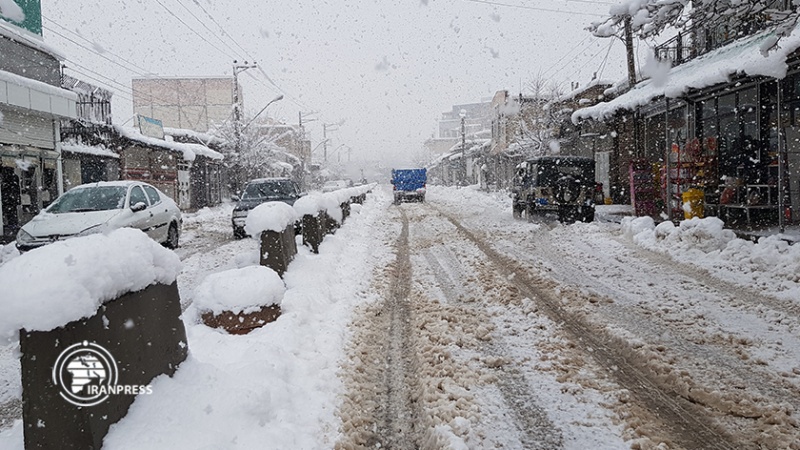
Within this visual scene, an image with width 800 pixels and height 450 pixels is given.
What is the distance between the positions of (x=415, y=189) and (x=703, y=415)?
2976 centimetres

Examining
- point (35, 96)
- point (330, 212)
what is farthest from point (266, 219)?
point (35, 96)

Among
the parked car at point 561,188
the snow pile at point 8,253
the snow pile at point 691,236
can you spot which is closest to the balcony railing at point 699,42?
Result: the parked car at point 561,188

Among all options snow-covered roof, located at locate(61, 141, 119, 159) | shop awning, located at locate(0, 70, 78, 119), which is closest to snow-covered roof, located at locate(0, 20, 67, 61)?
shop awning, located at locate(0, 70, 78, 119)

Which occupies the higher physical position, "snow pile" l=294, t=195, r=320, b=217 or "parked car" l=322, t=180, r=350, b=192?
"parked car" l=322, t=180, r=350, b=192

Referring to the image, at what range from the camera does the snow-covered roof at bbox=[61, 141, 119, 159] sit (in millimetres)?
20703

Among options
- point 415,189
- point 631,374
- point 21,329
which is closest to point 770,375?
point 631,374

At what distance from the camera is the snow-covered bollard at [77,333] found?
7.22 ft

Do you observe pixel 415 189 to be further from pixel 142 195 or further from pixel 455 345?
pixel 455 345

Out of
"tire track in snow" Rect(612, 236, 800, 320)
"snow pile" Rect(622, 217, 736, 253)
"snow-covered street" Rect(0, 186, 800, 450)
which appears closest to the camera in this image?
"snow-covered street" Rect(0, 186, 800, 450)

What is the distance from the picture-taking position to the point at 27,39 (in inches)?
677

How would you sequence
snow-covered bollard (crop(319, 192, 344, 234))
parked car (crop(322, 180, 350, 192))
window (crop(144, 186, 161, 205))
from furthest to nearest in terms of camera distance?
parked car (crop(322, 180, 350, 192))
window (crop(144, 186, 161, 205))
snow-covered bollard (crop(319, 192, 344, 234))

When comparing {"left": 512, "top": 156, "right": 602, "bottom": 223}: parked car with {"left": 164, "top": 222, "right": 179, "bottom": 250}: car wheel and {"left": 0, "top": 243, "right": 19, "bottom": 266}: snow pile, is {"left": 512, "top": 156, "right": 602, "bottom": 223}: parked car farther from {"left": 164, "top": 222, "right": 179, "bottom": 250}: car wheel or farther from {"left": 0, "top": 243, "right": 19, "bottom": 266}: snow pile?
{"left": 0, "top": 243, "right": 19, "bottom": 266}: snow pile

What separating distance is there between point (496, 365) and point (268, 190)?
40.6 ft

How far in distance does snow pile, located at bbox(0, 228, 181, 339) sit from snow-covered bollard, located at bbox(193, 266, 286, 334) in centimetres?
177
